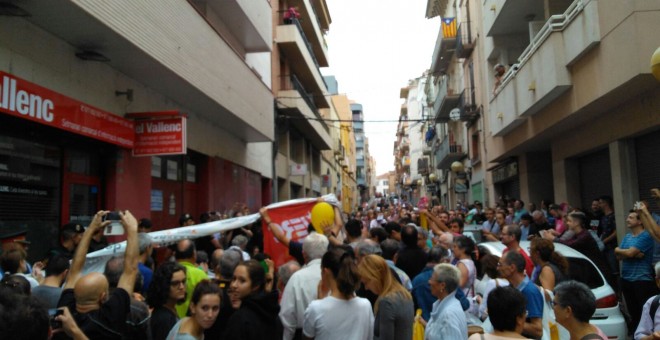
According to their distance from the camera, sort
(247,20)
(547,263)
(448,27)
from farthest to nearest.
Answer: (448,27)
(247,20)
(547,263)

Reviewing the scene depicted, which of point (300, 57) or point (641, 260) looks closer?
point (641, 260)

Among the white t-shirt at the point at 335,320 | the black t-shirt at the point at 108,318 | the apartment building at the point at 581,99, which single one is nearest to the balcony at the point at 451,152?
the apartment building at the point at 581,99

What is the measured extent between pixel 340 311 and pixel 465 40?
21433 mm

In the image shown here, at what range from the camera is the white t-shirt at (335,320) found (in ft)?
12.9

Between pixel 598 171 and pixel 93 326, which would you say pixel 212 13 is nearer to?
pixel 598 171

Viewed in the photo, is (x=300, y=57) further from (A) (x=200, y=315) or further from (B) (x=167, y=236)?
(A) (x=200, y=315)

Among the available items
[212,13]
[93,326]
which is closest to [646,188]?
[93,326]

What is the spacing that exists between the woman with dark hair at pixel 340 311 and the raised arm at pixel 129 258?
1.33 metres

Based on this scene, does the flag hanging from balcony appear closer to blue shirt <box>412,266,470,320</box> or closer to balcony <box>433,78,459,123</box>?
balcony <box>433,78,459,123</box>

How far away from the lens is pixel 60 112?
741cm

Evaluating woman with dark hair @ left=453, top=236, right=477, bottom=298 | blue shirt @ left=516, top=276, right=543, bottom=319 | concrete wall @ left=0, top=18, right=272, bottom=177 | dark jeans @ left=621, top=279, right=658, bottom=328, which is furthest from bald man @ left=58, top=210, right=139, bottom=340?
dark jeans @ left=621, top=279, right=658, bottom=328

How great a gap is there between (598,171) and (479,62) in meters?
9.86

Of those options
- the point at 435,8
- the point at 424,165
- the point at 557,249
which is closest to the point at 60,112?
the point at 557,249

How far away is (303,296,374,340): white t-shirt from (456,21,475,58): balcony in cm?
2096
